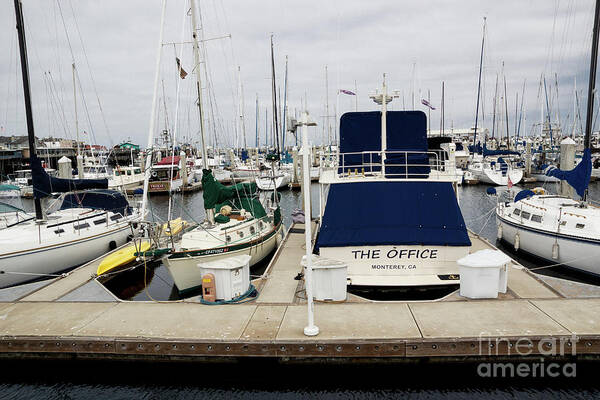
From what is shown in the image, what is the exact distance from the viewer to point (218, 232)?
14.3m

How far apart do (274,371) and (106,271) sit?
26.3ft

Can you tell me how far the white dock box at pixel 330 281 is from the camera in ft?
30.8

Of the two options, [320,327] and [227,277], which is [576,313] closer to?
[320,327]

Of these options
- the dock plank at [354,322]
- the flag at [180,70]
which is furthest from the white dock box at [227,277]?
the flag at [180,70]

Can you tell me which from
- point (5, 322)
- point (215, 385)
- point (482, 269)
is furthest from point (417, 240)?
point (5, 322)

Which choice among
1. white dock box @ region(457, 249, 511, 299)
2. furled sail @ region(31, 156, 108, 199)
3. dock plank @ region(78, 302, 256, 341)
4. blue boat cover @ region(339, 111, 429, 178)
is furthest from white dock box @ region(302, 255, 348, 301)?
furled sail @ region(31, 156, 108, 199)

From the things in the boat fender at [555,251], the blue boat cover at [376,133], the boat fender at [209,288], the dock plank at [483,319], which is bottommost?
the boat fender at [555,251]

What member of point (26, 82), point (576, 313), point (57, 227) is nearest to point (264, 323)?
point (576, 313)

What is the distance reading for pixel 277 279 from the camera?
38.1 feet

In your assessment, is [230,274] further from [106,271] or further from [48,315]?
[106,271]

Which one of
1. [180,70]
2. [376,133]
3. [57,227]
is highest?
[180,70]

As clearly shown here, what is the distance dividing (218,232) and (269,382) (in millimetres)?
7150

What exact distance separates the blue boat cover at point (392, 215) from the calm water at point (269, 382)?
11.6 feet

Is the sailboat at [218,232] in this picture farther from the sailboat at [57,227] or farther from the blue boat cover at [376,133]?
the blue boat cover at [376,133]
